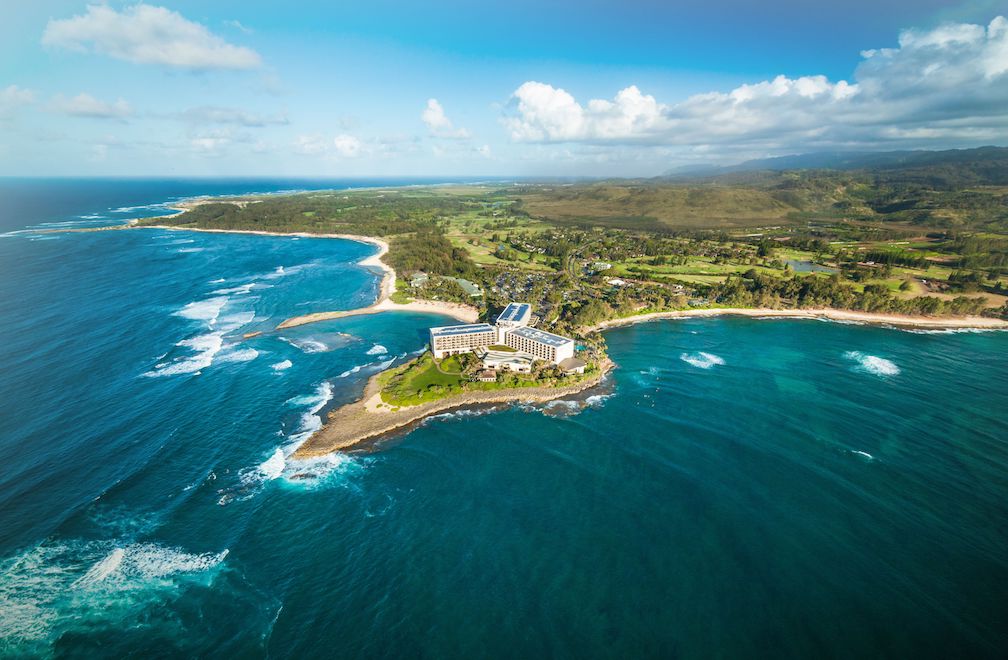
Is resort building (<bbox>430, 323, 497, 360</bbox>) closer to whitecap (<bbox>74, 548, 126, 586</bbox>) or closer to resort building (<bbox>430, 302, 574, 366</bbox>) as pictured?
resort building (<bbox>430, 302, 574, 366</bbox>)

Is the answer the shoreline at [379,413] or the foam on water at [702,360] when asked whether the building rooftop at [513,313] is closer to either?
the shoreline at [379,413]

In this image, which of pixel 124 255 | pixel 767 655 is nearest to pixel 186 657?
pixel 767 655

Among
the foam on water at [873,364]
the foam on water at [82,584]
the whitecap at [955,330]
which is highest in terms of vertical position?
the foam on water at [82,584]

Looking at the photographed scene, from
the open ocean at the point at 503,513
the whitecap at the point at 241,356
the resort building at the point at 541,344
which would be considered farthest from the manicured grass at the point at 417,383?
the whitecap at the point at 241,356

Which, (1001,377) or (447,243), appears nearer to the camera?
(1001,377)

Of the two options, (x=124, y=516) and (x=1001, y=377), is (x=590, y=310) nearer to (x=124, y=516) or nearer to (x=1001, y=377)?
(x=1001, y=377)

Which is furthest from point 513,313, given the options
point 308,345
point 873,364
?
point 873,364

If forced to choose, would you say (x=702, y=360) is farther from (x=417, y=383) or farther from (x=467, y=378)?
(x=417, y=383)
